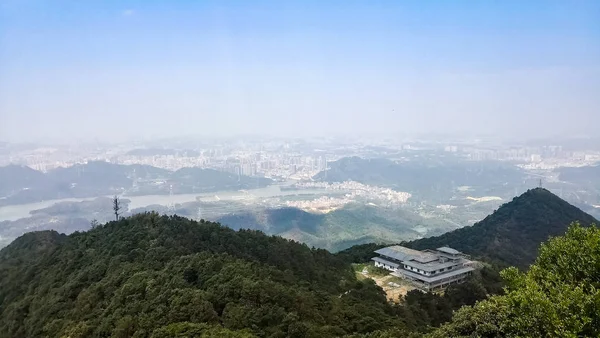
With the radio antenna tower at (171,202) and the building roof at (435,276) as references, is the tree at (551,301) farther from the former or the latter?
the radio antenna tower at (171,202)

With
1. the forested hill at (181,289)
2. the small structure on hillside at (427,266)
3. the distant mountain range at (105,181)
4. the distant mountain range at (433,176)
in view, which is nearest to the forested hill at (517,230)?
the small structure on hillside at (427,266)

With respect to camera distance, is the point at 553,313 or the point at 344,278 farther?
the point at 344,278

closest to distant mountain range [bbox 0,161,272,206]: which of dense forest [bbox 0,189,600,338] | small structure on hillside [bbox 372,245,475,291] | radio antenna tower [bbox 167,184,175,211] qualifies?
radio antenna tower [bbox 167,184,175,211]

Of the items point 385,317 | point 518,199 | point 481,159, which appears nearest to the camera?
point 385,317

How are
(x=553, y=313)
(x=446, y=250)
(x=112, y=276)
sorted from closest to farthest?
(x=553, y=313)
(x=112, y=276)
(x=446, y=250)

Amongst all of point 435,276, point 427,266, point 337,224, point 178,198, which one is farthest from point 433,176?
point 435,276

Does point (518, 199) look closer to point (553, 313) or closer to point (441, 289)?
point (441, 289)

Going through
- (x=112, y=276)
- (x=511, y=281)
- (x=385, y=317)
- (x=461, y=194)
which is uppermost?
(x=511, y=281)

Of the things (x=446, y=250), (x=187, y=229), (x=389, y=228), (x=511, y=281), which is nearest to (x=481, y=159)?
(x=389, y=228)
